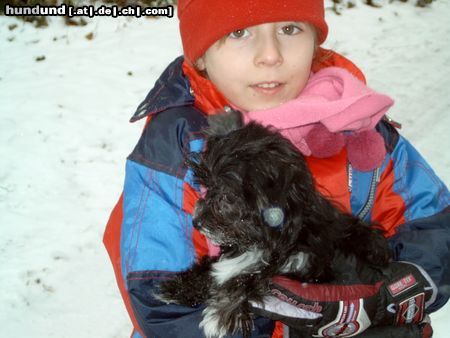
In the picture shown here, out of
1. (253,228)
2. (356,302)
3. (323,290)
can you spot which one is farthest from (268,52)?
(356,302)

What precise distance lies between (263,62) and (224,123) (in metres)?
0.46

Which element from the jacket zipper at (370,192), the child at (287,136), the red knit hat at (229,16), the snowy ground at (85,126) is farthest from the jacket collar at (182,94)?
the snowy ground at (85,126)

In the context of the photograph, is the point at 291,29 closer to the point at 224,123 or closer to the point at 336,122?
the point at 336,122

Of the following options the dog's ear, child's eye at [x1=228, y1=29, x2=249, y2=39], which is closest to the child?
child's eye at [x1=228, y1=29, x2=249, y2=39]

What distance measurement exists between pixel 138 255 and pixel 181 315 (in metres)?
0.37

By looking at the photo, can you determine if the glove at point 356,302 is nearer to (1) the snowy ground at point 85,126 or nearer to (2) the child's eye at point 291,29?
(2) the child's eye at point 291,29

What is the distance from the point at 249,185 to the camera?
76.0 inches

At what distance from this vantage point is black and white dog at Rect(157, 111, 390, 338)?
1.97 metres

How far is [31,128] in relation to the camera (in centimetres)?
584

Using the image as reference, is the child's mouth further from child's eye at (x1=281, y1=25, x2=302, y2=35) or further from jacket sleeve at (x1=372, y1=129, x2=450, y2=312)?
jacket sleeve at (x1=372, y1=129, x2=450, y2=312)

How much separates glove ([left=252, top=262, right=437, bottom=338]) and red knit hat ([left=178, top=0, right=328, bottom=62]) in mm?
1298

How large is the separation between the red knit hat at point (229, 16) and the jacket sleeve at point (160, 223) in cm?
42

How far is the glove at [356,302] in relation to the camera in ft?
7.20

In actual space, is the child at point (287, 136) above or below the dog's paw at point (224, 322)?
above
